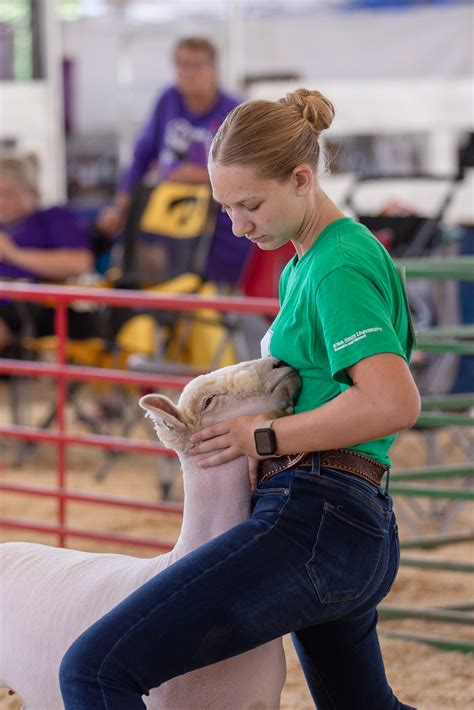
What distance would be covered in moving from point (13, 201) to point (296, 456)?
482cm

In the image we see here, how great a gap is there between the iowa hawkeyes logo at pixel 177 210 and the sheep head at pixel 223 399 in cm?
396

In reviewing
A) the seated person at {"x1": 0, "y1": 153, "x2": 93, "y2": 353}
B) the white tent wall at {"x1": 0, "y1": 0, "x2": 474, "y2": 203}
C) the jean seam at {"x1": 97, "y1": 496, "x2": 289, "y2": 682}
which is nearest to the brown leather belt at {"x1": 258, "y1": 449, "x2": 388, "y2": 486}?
the jean seam at {"x1": 97, "y1": 496, "x2": 289, "y2": 682}

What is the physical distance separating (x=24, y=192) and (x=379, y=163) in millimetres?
3668

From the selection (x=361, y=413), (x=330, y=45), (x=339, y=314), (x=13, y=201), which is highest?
(x=330, y=45)

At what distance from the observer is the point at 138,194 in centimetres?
619

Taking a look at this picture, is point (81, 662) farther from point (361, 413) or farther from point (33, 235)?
point (33, 235)

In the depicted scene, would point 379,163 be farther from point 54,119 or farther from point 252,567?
point 252,567

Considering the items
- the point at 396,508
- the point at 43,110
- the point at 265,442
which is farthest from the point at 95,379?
the point at 43,110

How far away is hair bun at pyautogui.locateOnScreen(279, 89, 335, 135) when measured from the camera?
1791 mm

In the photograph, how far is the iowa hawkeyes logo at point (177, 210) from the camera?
5.88 metres

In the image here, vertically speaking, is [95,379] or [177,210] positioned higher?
[177,210]

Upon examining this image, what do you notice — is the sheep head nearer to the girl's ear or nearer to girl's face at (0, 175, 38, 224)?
the girl's ear

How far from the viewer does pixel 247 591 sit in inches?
66.2

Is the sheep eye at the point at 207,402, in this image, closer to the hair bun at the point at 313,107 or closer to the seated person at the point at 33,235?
the hair bun at the point at 313,107
